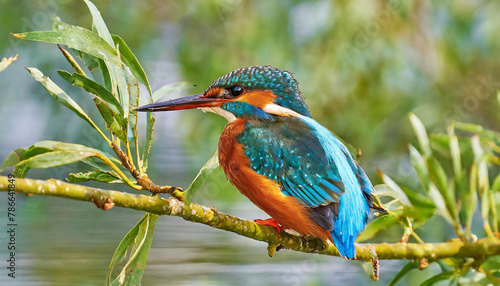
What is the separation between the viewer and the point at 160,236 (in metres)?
1.62

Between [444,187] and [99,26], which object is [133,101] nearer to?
[99,26]

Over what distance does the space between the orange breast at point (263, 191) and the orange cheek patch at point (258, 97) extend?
0.12 feet

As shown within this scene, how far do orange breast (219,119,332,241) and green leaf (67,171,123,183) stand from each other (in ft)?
0.59

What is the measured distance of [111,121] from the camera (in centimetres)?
63

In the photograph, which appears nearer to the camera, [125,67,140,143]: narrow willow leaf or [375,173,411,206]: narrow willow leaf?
[125,67,140,143]: narrow willow leaf

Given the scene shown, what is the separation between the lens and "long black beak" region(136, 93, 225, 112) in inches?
26.6

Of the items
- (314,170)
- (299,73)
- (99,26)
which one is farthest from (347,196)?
(299,73)

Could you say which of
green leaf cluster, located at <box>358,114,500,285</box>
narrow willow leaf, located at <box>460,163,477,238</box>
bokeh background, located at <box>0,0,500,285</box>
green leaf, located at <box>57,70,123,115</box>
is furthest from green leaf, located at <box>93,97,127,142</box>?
bokeh background, located at <box>0,0,500,285</box>

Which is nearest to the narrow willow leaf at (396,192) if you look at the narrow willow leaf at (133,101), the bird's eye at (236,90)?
the bird's eye at (236,90)

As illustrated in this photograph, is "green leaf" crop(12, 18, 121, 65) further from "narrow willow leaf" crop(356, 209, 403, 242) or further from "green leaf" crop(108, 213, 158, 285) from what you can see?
"narrow willow leaf" crop(356, 209, 403, 242)

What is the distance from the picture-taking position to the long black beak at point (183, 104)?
26.6 inches

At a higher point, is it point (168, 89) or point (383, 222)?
point (168, 89)

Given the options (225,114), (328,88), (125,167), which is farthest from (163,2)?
(125,167)

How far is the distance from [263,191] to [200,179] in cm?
12
